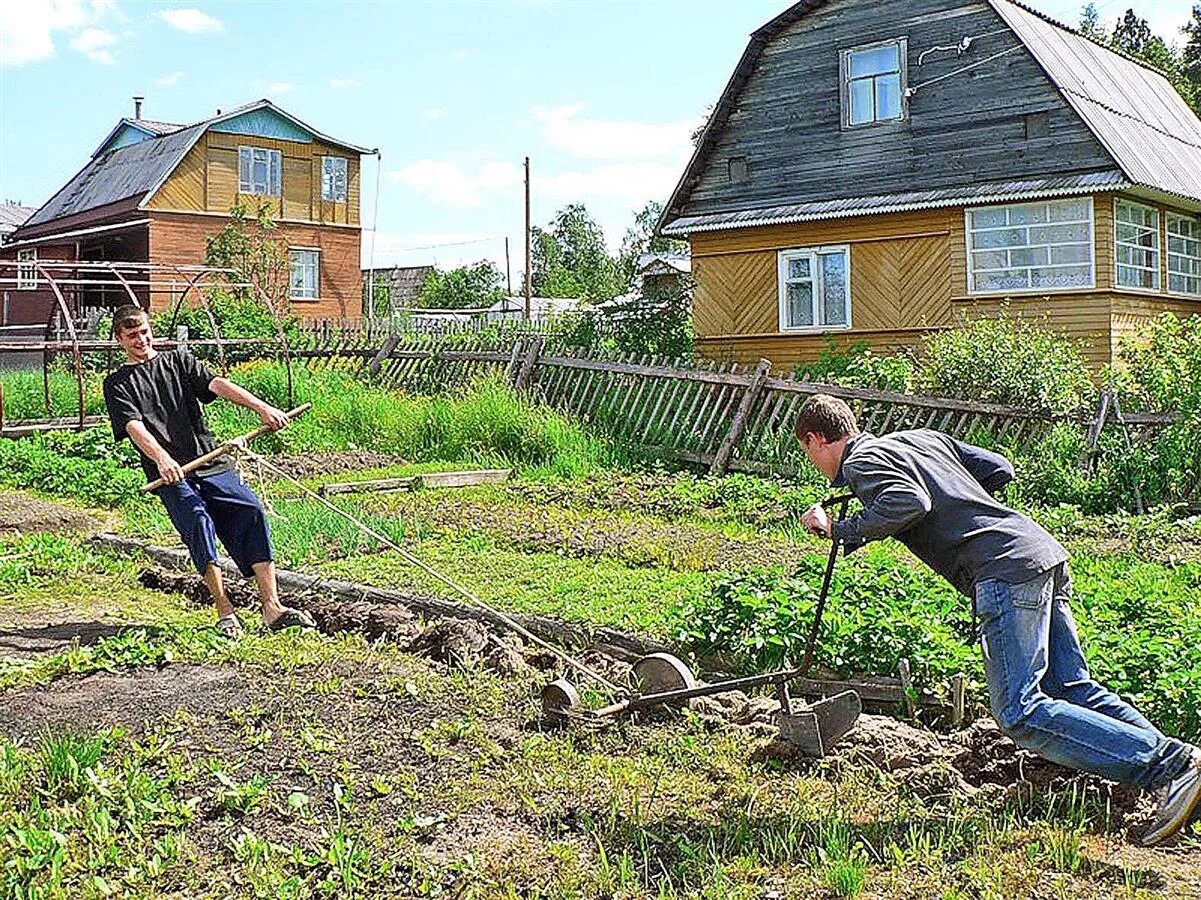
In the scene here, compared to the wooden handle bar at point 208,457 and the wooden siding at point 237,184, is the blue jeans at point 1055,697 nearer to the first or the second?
the wooden handle bar at point 208,457

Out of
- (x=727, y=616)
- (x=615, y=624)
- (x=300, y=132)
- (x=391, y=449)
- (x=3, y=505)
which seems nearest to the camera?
(x=727, y=616)

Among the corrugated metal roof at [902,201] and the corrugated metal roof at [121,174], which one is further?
the corrugated metal roof at [121,174]

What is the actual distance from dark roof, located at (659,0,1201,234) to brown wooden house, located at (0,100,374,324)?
20.1 metres

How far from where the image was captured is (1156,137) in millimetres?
22750

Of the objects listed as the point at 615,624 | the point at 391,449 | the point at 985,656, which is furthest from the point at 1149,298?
the point at 985,656

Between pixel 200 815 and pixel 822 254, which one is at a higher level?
pixel 822 254

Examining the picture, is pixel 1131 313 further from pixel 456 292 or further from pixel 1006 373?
pixel 456 292

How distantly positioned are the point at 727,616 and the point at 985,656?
1.89 m

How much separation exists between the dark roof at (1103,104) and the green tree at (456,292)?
131ft

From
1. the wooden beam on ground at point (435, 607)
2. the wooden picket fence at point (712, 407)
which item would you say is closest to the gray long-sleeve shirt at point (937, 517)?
the wooden beam on ground at point (435, 607)

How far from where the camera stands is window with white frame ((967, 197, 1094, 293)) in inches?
792

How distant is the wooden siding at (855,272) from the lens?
21.6m

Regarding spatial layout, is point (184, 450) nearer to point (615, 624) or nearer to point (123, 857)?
point (615, 624)

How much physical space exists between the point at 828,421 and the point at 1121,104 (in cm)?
Result: 2052
